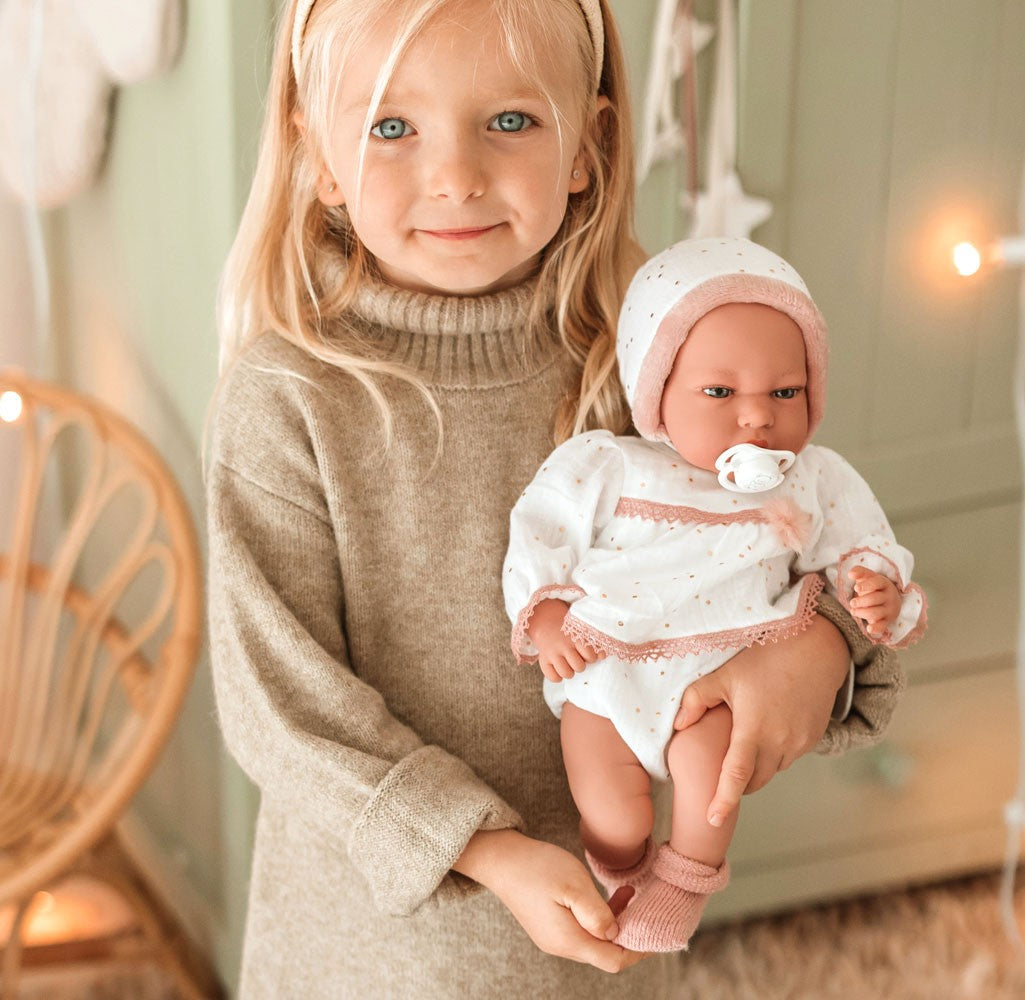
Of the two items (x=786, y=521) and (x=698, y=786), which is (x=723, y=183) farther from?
(x=698, y=786)

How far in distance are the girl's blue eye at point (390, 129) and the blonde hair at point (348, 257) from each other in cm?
5

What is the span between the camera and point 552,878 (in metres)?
0.79

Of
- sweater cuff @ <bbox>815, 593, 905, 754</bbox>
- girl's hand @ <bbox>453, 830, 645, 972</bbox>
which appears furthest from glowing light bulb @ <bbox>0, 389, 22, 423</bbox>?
sweater cuff @ <bbox>815, 593, 905, 754</bbox>

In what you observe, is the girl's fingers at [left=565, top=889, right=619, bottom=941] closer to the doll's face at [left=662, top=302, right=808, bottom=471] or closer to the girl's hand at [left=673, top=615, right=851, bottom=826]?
the girl's hand at [left=673, top=615, right=851, bottom=826]

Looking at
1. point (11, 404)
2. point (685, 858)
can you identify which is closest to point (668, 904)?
point (685, 858)

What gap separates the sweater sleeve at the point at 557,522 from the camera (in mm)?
822

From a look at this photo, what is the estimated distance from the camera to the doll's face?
2.60 ft

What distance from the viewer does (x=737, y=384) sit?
797 mm

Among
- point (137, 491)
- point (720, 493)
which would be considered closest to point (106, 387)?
point (137, 491)

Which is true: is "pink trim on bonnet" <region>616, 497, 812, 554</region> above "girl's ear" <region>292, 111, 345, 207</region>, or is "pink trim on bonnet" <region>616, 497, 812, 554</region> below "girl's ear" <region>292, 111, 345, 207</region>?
below

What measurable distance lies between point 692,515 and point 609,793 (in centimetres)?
20

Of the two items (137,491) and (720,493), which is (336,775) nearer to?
(720,493)

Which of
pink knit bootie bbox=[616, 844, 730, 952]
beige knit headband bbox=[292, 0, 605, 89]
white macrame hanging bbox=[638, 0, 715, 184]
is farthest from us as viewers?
white macrame hanging bbox=[638, 0, 715, 184]

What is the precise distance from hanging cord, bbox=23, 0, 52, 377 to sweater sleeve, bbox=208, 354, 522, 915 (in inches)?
33.6
